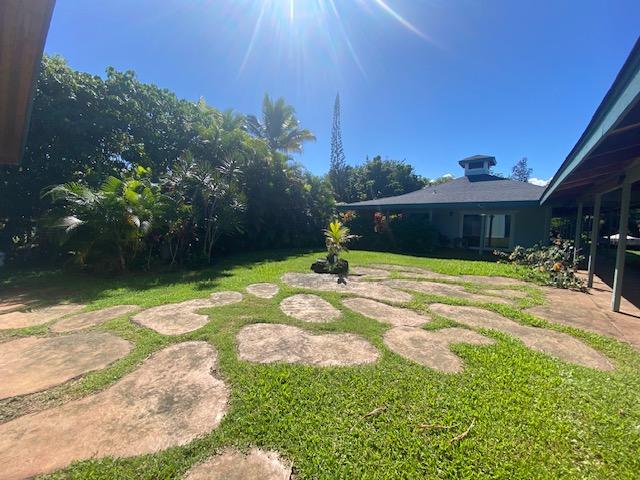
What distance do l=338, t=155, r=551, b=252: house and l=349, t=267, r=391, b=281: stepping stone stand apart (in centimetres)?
623

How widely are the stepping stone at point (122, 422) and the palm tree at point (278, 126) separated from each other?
1681 cm

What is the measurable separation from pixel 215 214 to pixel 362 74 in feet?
25.5

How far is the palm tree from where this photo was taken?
16766 mm

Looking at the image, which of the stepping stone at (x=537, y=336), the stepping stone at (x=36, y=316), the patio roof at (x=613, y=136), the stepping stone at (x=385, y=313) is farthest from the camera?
the stepping stone at (x=385, y=313)

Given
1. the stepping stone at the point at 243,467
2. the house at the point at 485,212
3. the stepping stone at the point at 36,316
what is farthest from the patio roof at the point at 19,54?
the house at the point at 485,212

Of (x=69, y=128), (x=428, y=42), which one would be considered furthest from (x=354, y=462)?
(x=69, y=128)

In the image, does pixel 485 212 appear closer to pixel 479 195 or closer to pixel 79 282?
pixel 479 195

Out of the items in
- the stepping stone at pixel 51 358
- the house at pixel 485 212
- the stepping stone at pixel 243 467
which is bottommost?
the stepping stone at pixel 51 358

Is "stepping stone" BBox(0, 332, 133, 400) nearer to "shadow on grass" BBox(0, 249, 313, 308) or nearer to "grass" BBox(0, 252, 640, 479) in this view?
"grass" BBox(0, 252, 640, 479)

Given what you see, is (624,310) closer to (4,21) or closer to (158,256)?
(4,21)

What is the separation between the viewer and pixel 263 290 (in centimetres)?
508

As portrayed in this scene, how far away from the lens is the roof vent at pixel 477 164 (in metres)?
16.6

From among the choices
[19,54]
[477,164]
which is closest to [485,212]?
[477,164]

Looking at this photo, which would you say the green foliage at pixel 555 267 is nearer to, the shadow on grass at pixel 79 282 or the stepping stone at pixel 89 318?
the shadow on grass at pixel 79 282
